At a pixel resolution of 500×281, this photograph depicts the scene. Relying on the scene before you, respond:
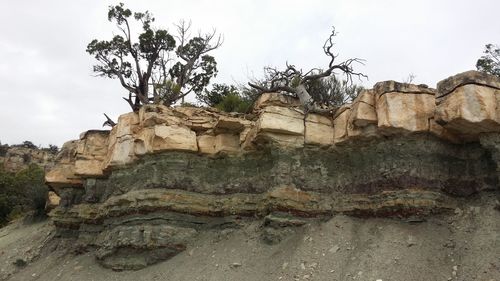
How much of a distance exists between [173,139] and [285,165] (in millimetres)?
3032

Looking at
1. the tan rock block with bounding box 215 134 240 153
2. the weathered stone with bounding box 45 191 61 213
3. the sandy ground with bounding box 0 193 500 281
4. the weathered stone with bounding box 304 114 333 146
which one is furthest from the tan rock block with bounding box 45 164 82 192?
the weathered stone with bounding box 304 114 333 146

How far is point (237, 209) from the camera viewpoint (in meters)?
11.1

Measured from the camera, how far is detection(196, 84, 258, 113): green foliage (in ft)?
56.3

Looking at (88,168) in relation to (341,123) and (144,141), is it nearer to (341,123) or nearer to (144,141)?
(144,141)

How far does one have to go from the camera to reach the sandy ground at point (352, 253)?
780 centimetres


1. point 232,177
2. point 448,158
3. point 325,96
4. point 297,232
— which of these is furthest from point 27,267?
point 448,158

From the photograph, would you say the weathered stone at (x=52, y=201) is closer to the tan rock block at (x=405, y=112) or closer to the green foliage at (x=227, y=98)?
the green foliage at (x=227, y=98)

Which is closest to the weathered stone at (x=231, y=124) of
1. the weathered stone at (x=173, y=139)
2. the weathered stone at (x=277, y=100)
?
the weathered stone at (x=277, y=100)

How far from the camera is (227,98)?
Result: 17.5 meters

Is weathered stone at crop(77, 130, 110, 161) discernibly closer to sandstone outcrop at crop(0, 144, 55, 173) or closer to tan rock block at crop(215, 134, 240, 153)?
tan rock block at crop(215, 134, 240, 153)

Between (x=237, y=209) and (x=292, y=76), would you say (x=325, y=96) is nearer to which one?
(x=292, y=76)

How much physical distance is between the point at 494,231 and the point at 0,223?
24805 millimetres

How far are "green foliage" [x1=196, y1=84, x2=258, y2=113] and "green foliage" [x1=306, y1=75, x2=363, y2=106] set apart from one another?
2279 millimetres

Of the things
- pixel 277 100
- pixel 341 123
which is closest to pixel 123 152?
pixel 277 100
